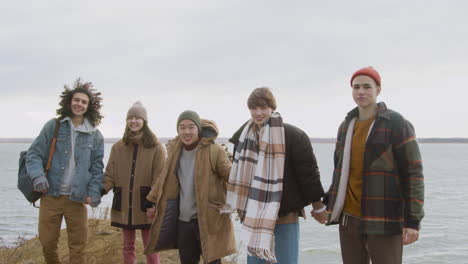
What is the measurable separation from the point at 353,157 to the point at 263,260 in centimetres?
111

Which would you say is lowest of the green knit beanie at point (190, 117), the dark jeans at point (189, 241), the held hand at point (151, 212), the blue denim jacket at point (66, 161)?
the dark jeans at point (189, 241)

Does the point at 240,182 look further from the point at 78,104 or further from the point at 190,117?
the point at 78,104

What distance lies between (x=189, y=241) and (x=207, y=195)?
461 millimetres

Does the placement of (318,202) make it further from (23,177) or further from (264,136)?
(23,177)

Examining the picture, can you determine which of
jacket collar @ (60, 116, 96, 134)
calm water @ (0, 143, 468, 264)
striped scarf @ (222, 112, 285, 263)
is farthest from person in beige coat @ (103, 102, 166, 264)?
calm water @ (0, 143, 468, 264)

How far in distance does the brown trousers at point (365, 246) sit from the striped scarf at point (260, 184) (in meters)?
0.55

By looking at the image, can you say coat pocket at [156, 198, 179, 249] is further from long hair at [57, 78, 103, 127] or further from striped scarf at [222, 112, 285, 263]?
long hair at [57, 78, 103, 127]

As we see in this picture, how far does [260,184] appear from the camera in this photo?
125 inches

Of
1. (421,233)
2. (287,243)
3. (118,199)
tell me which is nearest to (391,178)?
(287,243)

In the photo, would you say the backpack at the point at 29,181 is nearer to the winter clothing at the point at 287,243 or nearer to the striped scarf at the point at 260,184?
the striped scarf at the point at 260,184

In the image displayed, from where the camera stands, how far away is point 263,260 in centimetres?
328

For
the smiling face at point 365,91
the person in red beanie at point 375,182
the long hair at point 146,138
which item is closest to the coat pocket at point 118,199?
the long hair at point 146,138

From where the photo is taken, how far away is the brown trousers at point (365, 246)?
9.34 feet

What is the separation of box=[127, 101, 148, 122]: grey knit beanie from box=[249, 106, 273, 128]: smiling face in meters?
1.49
